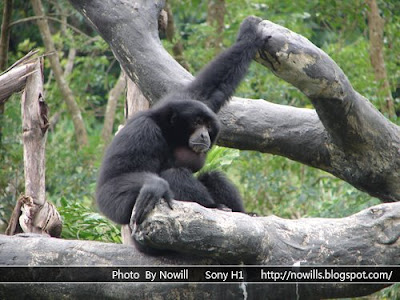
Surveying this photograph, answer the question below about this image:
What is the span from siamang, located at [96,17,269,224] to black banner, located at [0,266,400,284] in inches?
15.0

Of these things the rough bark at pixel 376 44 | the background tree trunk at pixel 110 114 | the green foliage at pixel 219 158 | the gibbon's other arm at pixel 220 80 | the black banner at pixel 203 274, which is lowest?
the background tree trunk at pixel 110 114

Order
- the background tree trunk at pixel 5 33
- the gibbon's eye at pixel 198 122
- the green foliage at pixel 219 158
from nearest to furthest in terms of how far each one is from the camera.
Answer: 1. the gibbon's eye at pixel 198 122
2. the green foliage at pixel 219 158
3. the background tree trunk at pixel 5 33

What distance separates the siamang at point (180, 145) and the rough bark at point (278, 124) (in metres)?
0.35

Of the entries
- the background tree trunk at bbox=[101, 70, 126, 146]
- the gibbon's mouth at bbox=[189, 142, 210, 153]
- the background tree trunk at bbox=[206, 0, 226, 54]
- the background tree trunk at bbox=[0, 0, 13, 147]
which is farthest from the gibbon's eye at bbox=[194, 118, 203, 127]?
the background tree trunk at bbox=[101, 70, 126, 146]

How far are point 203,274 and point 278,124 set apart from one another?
2.10 metres

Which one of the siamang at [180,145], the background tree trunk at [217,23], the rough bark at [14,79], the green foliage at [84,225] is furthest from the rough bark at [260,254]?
the background tree trunk at [217,23]

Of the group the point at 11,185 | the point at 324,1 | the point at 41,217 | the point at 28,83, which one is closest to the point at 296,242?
the point at 41,217

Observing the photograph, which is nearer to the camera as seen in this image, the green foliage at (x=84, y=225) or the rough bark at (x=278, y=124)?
the rough bark at (x=278, y=124)

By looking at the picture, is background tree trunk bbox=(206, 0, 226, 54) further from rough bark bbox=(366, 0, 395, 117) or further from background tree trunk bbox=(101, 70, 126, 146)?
rough bark bbox=(366, 0, 395, 117)

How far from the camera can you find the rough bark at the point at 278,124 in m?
5.32

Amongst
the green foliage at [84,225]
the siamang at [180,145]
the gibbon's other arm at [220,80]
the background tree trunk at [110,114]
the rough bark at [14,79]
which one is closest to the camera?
the siamang at [180,145]

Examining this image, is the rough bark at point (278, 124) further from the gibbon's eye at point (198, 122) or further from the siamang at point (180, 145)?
the gibbon's eye at point (198, 122)

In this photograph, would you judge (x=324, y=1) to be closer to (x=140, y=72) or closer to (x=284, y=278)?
(x=140, y=72)

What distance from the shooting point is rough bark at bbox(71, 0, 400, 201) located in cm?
532
